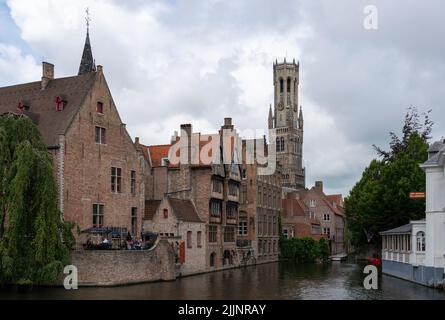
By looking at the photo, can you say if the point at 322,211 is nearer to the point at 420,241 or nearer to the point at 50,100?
the point at 420,241

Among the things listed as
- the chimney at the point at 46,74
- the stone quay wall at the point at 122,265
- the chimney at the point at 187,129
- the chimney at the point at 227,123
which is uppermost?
the chimney at the point at 46,74

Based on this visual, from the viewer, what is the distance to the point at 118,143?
144ft

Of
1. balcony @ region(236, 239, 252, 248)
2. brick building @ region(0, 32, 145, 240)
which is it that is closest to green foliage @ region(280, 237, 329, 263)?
balcony @ region(236, 239, 252, 248)

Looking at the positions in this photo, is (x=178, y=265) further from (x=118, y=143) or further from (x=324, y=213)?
(x=324, y=213)

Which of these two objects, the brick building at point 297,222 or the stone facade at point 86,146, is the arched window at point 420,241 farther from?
the brick building at point 297,222

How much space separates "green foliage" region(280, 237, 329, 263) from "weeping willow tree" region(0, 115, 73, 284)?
3891cm

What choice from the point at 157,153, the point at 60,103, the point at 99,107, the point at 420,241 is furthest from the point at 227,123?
the point at 420,241

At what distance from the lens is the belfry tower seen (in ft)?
507

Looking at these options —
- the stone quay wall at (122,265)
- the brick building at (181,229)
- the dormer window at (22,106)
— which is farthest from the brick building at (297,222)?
the dormer window at (22,106)

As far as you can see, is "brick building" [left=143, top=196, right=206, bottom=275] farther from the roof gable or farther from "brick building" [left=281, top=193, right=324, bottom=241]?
"brick building" [left=281, top=193, right=324, bottom=241]

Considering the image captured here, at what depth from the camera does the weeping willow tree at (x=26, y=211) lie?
3038cm

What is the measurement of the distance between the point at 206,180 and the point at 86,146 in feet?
38.4

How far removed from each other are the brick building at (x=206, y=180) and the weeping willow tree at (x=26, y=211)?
18272 millimetres
